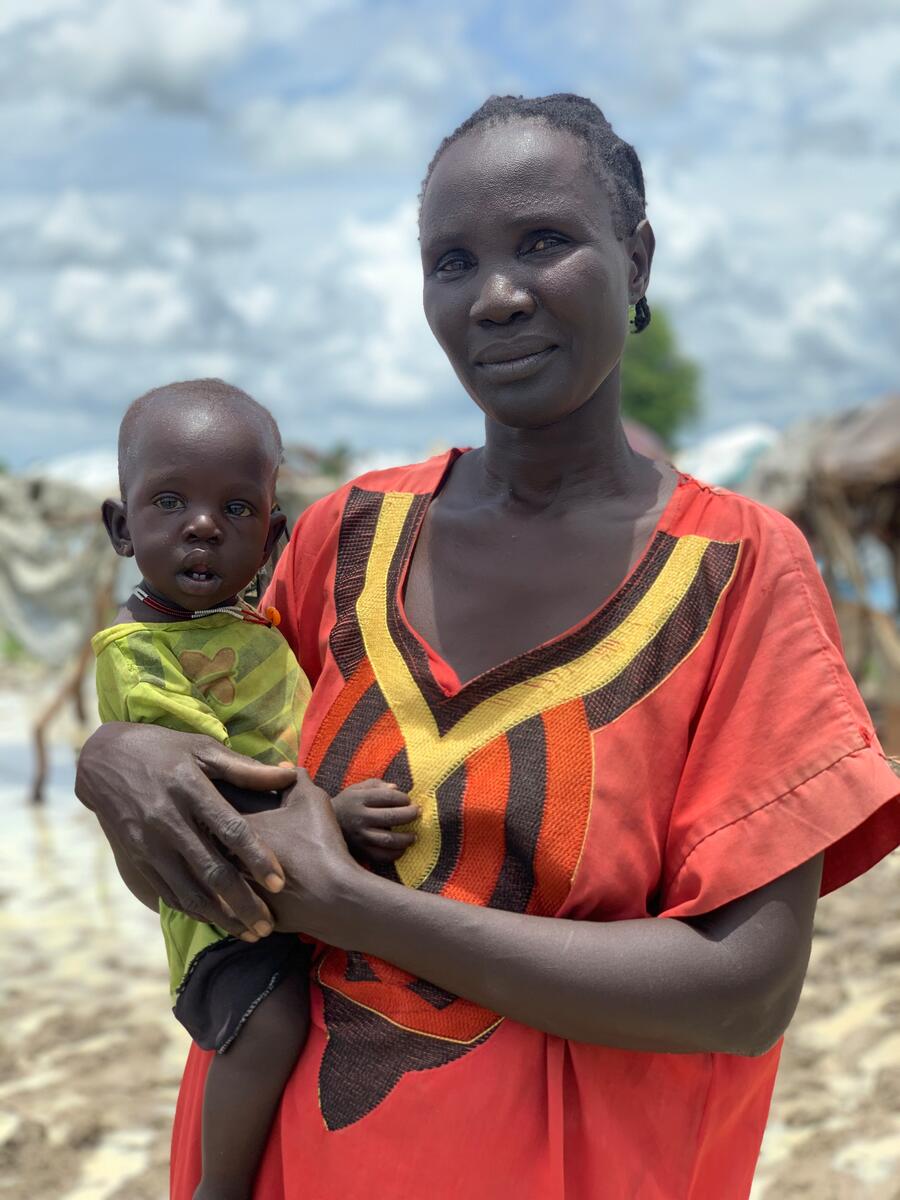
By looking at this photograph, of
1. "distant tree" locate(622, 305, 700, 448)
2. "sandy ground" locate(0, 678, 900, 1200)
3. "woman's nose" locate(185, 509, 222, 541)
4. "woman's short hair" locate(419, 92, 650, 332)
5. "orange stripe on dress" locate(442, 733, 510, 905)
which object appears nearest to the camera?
"orange stripe on dress" locate(442, 733, 510, 905)

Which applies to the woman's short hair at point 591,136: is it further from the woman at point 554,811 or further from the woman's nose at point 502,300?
the woman's nose at point 502,300

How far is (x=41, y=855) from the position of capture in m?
8.09

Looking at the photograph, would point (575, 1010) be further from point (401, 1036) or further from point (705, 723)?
point (705, 723)

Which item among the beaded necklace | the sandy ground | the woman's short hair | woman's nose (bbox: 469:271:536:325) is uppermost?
the woman's short hair

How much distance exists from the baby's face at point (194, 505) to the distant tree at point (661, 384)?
3665 cm

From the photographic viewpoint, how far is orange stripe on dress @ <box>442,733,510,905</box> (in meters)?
1.54

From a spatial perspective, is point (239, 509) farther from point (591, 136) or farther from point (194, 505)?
point (591, 136)

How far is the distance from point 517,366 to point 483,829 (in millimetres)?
543

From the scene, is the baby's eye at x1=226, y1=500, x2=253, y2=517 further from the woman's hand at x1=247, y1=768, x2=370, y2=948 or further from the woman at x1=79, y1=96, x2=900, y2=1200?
the woman's hand at x1=247, y1=768, x2=370, y2=948

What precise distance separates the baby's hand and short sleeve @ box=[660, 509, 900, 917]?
309 millimetres

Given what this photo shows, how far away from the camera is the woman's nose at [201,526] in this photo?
70.1 inches

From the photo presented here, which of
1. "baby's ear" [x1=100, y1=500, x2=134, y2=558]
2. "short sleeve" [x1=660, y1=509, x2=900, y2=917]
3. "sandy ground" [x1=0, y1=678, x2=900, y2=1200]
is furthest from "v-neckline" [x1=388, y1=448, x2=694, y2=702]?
"sandy ground" [x1=0, y1=678, x2=900, y2=1200]

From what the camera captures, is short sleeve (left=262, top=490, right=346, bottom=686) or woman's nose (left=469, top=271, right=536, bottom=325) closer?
woman's nose (left=469, top=271, right=536, bottom=325)

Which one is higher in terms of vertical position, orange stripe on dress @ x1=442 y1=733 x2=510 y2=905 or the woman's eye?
the woman's eye
